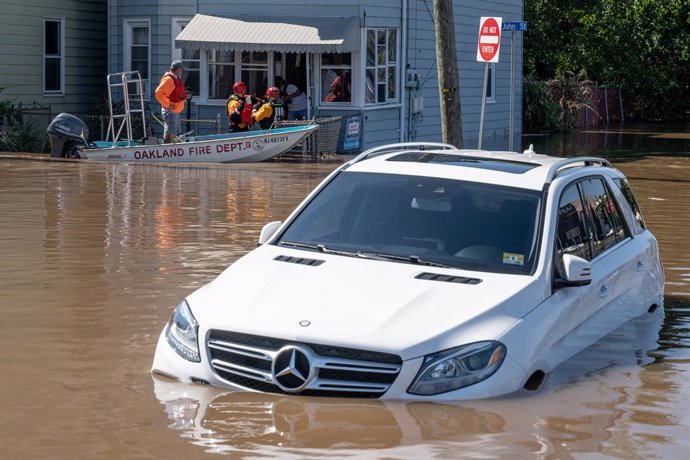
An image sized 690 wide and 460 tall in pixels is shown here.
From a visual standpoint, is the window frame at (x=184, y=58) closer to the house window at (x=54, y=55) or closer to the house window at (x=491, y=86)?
the house window at (x=54, y=55)

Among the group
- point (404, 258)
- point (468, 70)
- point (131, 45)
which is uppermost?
point (131, 45)

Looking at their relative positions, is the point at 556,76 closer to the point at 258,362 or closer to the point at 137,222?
the point at 137,222

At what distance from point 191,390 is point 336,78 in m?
20.2

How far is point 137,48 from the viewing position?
2817 centimetres

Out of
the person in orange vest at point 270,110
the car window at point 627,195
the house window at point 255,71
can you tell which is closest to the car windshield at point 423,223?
the car window at point 627,195

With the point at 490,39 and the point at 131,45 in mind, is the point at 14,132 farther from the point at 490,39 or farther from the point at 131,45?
the point at 490,39

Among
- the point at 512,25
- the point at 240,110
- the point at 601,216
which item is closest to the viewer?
the point at 601,216

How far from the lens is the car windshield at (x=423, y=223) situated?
750 centimetres

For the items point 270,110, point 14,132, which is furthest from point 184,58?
point 14,132

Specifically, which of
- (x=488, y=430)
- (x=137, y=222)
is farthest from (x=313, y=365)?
(x=137, y=222)

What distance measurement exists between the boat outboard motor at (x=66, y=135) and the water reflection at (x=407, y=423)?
16221 millimetres

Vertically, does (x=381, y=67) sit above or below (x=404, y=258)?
above

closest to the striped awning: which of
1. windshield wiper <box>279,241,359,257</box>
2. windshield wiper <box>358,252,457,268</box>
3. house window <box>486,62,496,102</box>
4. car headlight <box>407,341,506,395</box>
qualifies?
house window <box>486,62,496,102</box>

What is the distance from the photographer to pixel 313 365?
643 cm
